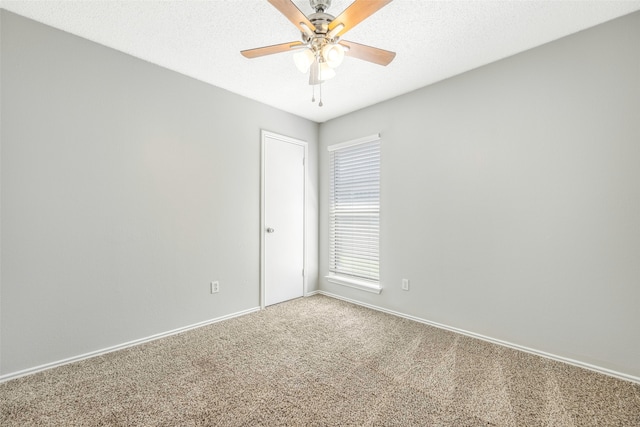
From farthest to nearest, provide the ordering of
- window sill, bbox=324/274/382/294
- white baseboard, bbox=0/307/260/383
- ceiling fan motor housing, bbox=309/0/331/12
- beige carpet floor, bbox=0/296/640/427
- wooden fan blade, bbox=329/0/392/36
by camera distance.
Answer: window sill, bbox=324/274/382/294 < white baseboard, bbox=0/307/260/383 < ceiling fan motor housing, bbox=309/0/331/12 < beige carpet floor, bbox=0/296/640/427 < wooden fan blade, bbox=329/0/392/36

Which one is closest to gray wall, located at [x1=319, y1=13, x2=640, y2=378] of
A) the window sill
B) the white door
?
the window sill

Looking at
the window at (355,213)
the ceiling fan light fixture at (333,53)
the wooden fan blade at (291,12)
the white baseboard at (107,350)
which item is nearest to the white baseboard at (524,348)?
the window at (355,213)

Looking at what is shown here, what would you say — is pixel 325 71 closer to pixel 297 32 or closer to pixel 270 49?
pixel 270 49

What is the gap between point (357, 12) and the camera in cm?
152

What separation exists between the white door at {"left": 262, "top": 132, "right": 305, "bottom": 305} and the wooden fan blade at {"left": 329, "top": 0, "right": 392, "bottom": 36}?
2.04m

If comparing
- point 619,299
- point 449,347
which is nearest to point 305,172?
point 449,347

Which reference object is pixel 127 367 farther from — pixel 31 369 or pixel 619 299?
pixel 619 299

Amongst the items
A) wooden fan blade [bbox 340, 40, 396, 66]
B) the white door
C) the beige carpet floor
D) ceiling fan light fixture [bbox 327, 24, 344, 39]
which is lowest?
the beige carpet floor

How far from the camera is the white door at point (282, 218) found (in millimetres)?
3562

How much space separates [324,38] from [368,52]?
0.31 meters

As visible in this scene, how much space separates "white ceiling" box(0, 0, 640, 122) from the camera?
191 centimetres

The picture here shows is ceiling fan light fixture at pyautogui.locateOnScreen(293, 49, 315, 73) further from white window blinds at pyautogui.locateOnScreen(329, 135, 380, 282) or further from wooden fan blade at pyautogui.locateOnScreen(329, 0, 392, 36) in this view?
white window blinds at pyautogui.locateOnScreen(329, 135, 380, 282)

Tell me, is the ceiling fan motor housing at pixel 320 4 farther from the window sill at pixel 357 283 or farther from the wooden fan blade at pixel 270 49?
the window sill at pixel 357 283

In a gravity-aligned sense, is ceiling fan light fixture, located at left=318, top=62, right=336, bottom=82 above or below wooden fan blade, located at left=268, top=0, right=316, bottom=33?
below
